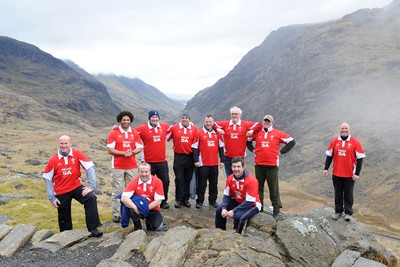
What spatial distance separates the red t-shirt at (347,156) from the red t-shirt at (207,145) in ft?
15.8

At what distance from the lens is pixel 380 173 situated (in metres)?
72.7

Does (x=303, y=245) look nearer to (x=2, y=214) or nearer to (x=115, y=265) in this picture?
(x=115, y=265)

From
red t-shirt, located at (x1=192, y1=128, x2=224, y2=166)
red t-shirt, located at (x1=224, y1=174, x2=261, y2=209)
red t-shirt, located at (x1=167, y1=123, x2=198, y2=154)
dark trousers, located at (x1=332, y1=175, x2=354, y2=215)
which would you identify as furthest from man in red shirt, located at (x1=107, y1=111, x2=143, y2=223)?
dark trousers, located at (x1=332, y1=175, x2=354, y2=215)

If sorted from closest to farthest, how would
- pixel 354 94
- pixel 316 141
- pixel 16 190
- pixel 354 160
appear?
pixel 354 160, pixel 16 190, pixel 316 141, pixel 354 94

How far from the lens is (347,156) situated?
14.1 metres

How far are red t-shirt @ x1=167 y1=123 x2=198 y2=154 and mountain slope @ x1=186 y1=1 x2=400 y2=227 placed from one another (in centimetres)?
5282

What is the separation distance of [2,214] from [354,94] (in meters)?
115

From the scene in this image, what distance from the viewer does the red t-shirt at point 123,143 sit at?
1343cm

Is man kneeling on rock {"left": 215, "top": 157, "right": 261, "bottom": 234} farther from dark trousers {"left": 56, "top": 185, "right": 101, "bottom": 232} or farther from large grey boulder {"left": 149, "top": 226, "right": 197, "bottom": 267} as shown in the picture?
dark trousers {"left": 56, "top": 185, "right": 101, "bottom": 232}

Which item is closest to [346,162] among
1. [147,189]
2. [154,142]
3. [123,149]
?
[154,142]

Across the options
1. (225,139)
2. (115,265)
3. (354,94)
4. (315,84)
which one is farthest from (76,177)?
A: (315,84)

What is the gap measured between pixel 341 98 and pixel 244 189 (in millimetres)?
116717

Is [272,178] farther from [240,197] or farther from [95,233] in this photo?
[95,233]

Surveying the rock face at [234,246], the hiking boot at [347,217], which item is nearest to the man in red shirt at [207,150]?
the rock face at [234,246]
